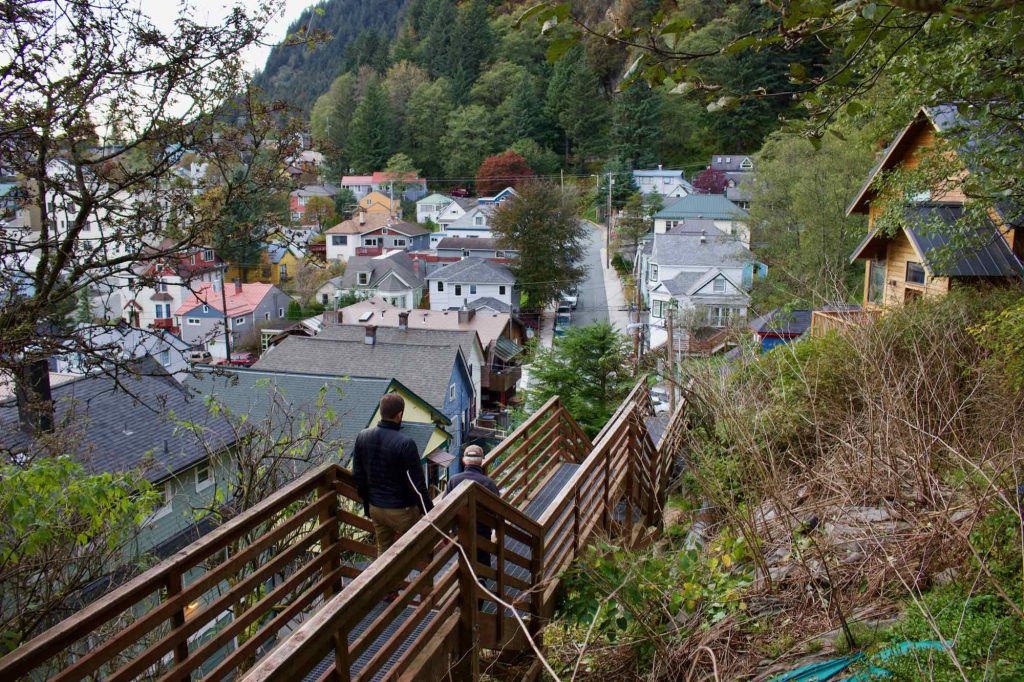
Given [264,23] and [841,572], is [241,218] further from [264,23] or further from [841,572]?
[841,572]

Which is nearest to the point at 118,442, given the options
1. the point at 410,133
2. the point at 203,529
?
the point at 203,529

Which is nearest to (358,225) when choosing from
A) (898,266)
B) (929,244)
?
(898,266)

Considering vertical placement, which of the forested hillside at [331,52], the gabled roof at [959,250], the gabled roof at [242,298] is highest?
the forested hillside at [331,52]

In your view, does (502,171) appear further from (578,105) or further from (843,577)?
(843,577)

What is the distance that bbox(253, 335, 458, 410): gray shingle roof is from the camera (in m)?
24.2

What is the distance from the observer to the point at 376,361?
80.7 ft

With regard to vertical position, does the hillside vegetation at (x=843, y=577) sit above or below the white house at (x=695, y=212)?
below

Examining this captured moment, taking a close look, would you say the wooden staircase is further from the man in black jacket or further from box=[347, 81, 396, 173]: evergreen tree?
box=[347, 81, 396, 173]: evergreen tree

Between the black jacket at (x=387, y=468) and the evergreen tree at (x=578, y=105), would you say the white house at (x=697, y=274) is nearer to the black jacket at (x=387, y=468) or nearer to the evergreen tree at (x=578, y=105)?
the black jacket at (x=387, y=468)

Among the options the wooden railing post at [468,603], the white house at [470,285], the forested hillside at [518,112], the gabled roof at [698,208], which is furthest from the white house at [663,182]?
the wooden railing post at [468,603]

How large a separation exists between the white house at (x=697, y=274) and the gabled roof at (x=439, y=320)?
809cm

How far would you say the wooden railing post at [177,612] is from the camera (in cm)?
302

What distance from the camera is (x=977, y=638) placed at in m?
3.50

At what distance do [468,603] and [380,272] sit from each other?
1902 inches
